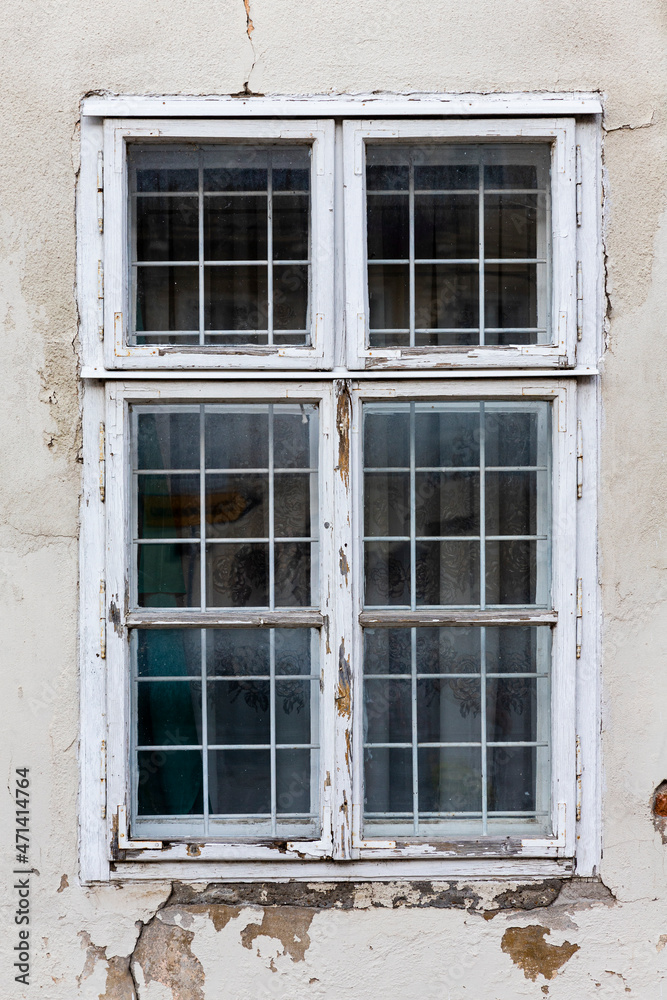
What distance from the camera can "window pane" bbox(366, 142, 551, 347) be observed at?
2447 millimetres

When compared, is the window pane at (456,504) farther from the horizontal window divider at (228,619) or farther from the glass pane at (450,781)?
the glass pane at (450,781)

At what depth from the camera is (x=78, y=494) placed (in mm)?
2406

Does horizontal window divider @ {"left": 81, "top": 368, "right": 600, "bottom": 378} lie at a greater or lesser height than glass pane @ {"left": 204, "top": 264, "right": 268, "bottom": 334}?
lesser

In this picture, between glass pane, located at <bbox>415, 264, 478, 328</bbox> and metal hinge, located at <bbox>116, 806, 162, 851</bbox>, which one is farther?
glass pane, located at <bbox>415, 264, 478, 328</bbox>

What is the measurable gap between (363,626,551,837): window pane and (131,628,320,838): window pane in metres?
0.20

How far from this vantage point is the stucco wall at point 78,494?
2.39 meters

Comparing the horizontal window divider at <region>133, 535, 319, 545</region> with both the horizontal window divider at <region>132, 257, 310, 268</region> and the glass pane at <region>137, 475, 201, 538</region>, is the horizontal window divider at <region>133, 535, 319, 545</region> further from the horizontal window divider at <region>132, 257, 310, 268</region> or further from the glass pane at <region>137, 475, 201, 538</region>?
the horizontal window divider at <region>132, 257, 310, 268</region>

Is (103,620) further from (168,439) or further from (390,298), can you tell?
(390,298)

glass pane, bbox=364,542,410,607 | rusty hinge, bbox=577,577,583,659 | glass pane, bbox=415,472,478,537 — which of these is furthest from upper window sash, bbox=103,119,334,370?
rusty hinge, bbox=577,577,583,659

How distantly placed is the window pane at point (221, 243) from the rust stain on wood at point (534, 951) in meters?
1.86

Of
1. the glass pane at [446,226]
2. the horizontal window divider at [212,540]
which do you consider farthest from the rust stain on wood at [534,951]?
the glass pane at [446,226]

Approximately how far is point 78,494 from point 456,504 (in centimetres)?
111

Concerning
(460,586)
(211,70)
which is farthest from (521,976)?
(211,70)

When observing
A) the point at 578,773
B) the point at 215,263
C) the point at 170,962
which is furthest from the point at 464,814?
the point at 215,263
